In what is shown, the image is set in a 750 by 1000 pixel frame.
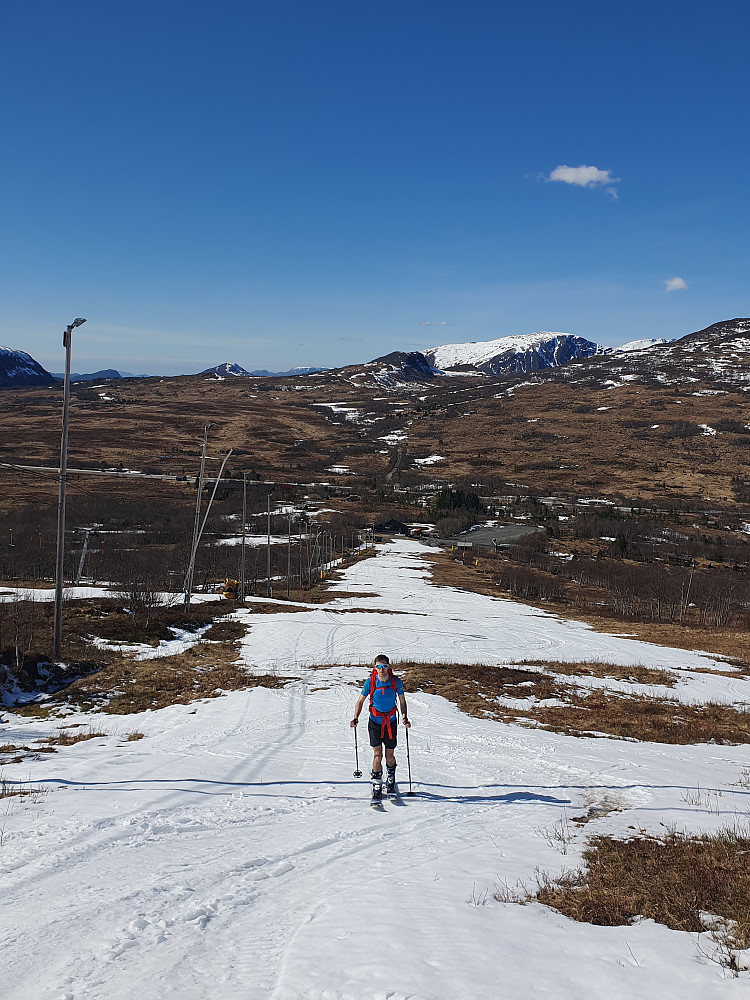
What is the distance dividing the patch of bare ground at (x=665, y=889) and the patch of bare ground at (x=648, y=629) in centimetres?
2995

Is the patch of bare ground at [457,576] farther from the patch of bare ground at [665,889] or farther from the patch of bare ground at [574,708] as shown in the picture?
the patch of bare ground at [665,889]

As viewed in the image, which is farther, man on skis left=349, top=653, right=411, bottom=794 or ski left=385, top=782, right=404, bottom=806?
man on skis left=349, top=653, right=411, bottom=794

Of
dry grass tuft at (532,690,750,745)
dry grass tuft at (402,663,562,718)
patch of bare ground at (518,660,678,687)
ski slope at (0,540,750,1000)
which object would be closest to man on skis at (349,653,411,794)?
ski slope at (0,540,750,1000)

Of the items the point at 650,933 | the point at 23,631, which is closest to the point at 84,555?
the point at 23,631

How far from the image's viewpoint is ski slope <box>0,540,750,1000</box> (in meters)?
5.21

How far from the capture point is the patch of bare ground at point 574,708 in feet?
60.1

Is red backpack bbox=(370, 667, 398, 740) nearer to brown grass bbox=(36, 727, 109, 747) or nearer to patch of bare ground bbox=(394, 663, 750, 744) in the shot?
brown grass bbox=(36, 727, 109, 747)

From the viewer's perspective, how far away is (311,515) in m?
144

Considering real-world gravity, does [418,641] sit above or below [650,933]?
below

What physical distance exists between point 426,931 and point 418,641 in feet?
102

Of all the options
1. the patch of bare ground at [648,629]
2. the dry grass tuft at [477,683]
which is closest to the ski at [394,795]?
the dry grass tuft at [477,683]

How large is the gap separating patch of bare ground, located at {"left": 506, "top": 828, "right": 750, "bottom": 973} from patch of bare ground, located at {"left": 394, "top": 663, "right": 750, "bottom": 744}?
9.23 m

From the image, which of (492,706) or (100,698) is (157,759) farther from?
(492,706)

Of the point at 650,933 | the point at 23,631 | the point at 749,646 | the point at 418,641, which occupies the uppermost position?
the point at 650,933
